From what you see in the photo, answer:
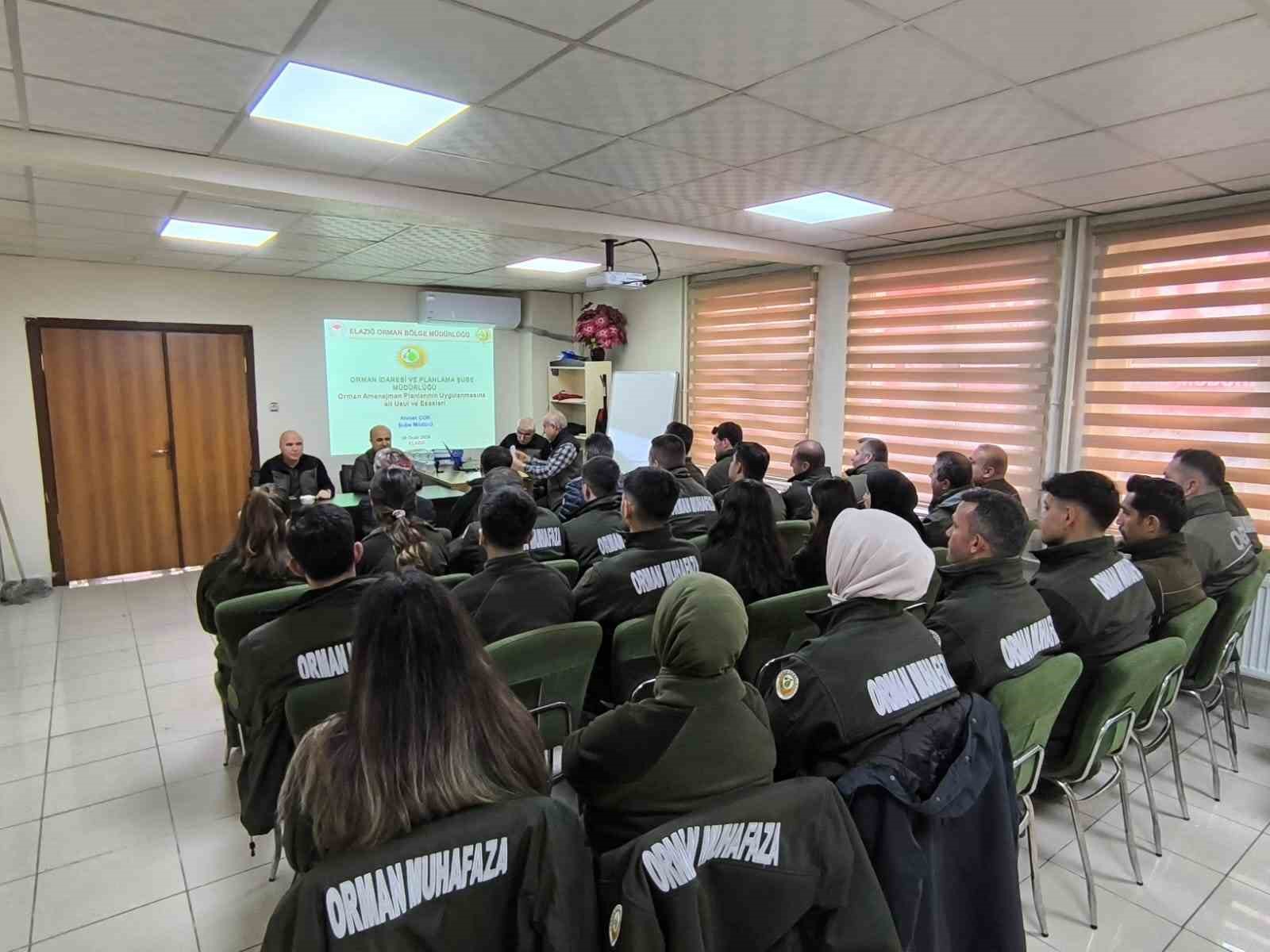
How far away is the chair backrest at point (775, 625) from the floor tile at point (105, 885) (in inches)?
81.1

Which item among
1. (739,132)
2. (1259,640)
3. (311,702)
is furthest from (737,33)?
(1259,640)

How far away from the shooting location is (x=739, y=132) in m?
2.85

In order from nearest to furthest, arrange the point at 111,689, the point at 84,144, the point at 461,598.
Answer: the point at 461,598 → the point at 84,144 → the point at 111,689

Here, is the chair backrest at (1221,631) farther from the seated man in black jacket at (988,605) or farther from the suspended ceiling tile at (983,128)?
the suspended ceiling tile at (983,128)

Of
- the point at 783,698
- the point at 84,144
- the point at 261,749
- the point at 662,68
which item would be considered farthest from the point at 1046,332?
the point at 84,144

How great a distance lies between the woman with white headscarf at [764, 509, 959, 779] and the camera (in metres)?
1.55

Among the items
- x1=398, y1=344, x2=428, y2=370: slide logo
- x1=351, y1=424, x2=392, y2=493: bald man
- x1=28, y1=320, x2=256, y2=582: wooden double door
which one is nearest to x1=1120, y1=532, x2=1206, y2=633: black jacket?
x1=351, y1=424, x2=392, y2=493: bald man

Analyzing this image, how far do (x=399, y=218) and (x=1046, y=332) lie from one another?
13.0 feet

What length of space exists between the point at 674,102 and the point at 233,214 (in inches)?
110

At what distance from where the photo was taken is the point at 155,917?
220 cm

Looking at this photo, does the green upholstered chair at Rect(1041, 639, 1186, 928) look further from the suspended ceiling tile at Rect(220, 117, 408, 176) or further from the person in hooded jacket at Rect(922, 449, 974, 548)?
the suspended ceiling tile at Rect(220, 117, 408, 176)

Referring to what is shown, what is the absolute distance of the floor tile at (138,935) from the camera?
6.83ft

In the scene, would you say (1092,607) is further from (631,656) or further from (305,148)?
(305,148)

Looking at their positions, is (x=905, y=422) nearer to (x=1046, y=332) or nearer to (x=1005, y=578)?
(x=1046, y=332)
